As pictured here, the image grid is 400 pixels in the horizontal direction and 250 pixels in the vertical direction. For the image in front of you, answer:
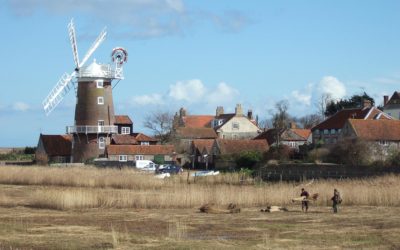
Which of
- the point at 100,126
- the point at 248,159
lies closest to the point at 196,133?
the point at 100,126

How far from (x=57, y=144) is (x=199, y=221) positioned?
68820 millimetres

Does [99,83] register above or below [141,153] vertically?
above

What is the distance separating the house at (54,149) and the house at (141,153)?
772 centimetres

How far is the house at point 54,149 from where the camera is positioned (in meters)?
94.6

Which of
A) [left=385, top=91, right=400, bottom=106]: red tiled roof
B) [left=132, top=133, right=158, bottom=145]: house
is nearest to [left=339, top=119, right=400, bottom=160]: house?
[left=132, top=133, right=158, bottom=145]: house

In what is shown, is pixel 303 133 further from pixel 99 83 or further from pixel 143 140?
pixel 99 83

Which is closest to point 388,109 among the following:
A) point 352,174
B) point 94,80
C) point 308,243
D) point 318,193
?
point 94,80

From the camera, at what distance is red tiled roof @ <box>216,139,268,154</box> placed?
88.0 meters

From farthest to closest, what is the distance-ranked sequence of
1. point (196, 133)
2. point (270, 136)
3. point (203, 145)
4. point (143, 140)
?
point (196, 133), point (143, 140), point (270, 136), point (203, 145)

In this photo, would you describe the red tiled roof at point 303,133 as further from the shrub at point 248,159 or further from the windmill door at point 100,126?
the windmill door at point 100,126

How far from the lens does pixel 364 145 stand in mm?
65688

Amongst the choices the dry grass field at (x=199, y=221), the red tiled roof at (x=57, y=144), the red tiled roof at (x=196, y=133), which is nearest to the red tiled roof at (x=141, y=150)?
the red tiled roof at (x=57, y=144)

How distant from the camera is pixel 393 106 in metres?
117

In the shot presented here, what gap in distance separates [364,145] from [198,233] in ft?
137
